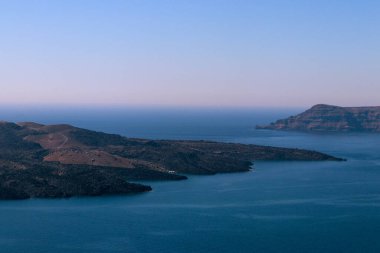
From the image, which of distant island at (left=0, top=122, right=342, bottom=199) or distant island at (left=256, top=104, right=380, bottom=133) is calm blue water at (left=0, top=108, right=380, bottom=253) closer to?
distant island at (left=0, top=122, right=342, bottom=199)

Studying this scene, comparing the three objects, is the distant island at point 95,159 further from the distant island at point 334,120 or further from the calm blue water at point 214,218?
the distant island at point 334,120

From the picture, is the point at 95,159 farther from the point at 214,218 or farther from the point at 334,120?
the point at 334,120

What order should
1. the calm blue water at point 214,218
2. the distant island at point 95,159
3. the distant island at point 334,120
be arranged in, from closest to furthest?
1. the calm blue water at point 214,218
2. the distant island at point 95,159
3. the distant island at point 334,120

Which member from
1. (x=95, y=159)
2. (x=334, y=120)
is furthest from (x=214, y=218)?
(x=334, y=120)

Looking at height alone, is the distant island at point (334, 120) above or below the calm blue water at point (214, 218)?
above

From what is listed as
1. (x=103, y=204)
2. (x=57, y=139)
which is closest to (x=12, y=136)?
(x=57, y=139)

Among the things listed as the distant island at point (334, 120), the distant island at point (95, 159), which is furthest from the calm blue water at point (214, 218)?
the distant island at point (334, 120)
